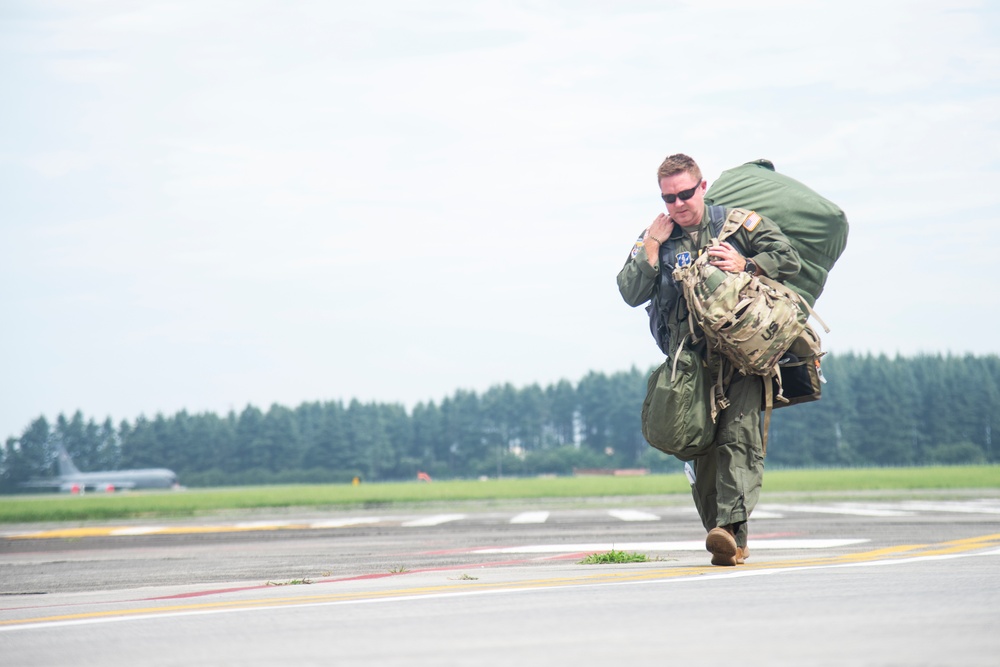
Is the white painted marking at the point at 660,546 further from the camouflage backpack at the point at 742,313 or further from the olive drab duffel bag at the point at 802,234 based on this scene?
the camouflage backpack at the point at 742,313

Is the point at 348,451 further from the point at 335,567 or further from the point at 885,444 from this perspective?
the point at 335,567

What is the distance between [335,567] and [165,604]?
287 centimetres

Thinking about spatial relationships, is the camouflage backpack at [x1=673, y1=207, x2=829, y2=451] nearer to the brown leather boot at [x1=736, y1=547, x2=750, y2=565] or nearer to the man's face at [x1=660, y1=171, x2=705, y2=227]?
the man's face at [x1=660, y1=171, x2=705, y2=227]

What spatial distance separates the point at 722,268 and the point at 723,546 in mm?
1457

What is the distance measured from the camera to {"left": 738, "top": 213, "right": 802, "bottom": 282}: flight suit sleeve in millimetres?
5703

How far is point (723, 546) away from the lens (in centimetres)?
532

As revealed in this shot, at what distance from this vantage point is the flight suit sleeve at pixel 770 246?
18.7 feet

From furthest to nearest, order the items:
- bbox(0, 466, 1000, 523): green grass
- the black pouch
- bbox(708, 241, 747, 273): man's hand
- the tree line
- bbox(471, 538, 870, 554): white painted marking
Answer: the tree line < bbox(0, 466, 1000, 523): green grass < bbox(471, 538, 870, 554): white painted marking < the black pouch < bbox(708, 241, 747, 273): man's hand

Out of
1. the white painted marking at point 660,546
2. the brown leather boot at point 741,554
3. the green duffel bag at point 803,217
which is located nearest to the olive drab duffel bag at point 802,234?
the green duffel bag at point 803,217

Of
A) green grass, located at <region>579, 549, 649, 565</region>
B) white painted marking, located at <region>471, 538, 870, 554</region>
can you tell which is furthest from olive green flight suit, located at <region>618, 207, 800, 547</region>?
white painted marking, located at <region>471, 538, 870, 554</region>

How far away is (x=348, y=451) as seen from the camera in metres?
167

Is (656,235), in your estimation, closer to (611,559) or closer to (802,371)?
(802,371)

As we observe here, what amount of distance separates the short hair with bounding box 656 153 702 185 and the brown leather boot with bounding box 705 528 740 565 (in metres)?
1.91

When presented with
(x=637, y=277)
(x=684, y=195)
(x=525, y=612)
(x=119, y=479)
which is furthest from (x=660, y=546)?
(x=119, y=479)
